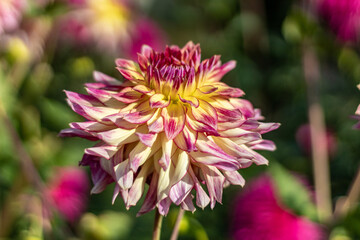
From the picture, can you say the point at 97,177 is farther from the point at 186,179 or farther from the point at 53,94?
the point at 53,94

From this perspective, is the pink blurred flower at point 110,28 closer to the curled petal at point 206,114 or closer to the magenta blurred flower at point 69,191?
the magenta blurred flower at point 69,191

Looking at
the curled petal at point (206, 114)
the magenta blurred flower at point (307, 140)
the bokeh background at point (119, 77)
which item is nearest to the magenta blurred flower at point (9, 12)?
the bokeh background at point (119, 77)

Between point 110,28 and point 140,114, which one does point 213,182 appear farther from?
point 110,28

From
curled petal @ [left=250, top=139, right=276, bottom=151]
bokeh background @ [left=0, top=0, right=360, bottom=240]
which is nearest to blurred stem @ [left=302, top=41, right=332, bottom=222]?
bokeh background @ [left=0, top=0, right=360, bottom=240]

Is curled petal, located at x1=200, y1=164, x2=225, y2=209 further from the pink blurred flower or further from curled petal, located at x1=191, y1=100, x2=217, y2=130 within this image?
the pink blurred flower

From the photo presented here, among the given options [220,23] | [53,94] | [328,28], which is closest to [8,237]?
[53,94]

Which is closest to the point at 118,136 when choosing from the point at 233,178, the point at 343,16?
the point at 233,178
